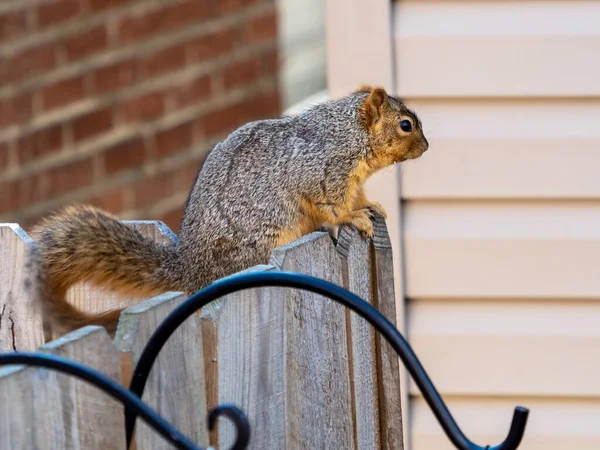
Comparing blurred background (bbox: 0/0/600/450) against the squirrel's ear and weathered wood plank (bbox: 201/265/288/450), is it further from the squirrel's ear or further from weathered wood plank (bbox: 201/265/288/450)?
weathered wood plank (bbox: 201/265/288/450)

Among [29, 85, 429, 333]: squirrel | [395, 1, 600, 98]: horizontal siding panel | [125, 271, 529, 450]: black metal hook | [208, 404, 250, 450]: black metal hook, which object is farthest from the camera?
[395, 1, 600, 98]: horizontal siding panel

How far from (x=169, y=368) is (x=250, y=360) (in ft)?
0.43

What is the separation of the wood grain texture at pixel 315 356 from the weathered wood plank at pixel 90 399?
255mm

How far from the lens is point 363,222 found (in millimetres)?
1476

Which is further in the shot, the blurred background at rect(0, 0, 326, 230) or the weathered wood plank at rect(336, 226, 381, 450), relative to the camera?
the blurred background at rect(0, 0, 326, 230)

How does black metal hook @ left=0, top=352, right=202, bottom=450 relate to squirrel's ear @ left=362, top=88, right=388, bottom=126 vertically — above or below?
below

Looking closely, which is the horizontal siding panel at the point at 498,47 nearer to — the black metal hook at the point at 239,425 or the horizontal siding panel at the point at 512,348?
the horizontal siding panel at the point at 512,348

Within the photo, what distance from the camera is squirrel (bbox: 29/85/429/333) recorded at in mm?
1360

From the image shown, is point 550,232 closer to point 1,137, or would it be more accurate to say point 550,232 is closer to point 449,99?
point 449,99

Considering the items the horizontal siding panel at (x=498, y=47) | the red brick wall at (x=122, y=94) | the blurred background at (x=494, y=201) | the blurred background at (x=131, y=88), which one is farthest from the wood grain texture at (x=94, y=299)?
the red brick wall at (x=122, y=94)

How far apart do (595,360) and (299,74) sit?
3.54 ft

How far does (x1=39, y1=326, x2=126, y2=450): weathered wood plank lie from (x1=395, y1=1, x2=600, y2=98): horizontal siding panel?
1.21 meters

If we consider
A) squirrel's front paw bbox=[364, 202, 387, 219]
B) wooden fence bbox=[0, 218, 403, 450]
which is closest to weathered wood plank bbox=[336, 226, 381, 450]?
wooden fence bbox=[0, 218, 403, 450]

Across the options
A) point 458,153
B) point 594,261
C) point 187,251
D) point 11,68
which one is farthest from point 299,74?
point 187,251
